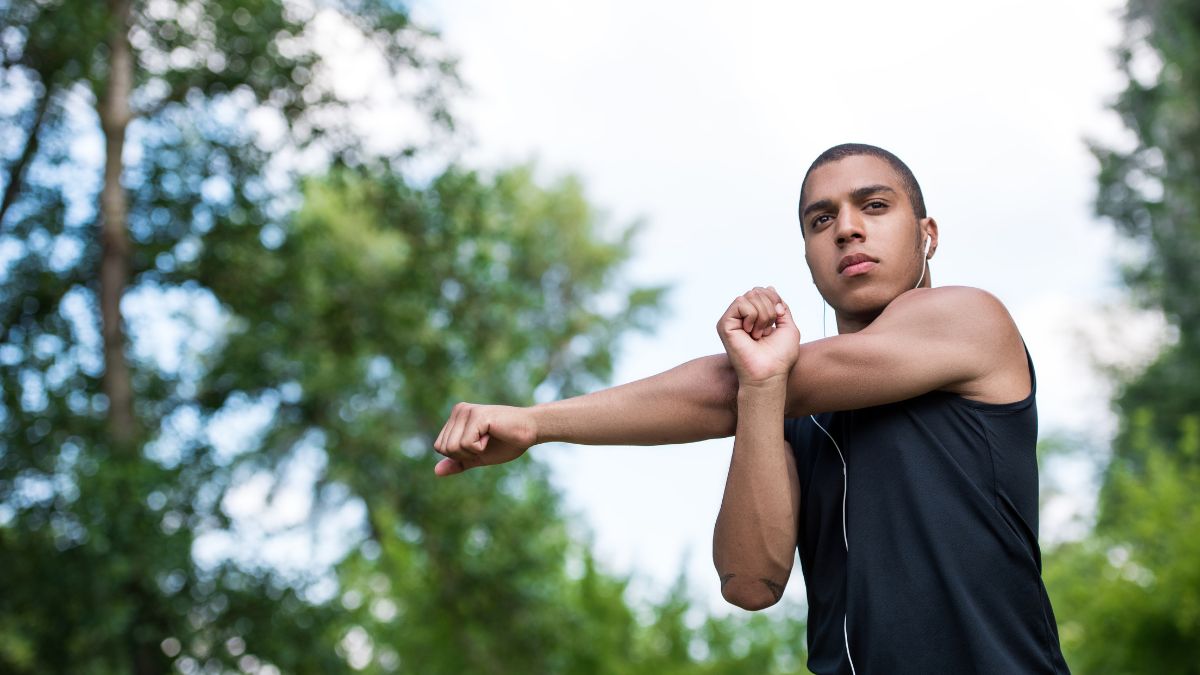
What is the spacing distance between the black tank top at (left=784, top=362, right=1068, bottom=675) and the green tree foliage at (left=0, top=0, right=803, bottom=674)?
7150 millimetres

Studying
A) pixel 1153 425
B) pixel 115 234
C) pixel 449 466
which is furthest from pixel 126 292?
pixel 1153 425

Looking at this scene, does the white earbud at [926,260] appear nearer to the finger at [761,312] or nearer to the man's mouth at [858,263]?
the man's mouth at [858,263]

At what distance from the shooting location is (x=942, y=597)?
171 centimetres

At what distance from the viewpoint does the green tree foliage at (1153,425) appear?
9.79 metres

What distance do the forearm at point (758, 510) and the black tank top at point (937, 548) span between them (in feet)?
0.25

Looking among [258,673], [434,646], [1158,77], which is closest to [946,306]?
[258,673]

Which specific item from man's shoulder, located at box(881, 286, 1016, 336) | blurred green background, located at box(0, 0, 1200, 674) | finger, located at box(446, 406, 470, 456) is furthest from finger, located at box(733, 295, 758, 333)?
blurred green background, located at box(0, 0, 1200, 674)

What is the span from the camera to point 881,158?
2.01m

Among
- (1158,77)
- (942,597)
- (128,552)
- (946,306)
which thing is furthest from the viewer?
(1158,77)

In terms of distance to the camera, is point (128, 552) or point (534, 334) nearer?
point (128, 552)

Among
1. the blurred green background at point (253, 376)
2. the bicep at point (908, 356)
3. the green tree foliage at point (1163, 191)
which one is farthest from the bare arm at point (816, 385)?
the green tree foliage at point (1163, 191)

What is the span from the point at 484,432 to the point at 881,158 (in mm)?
790

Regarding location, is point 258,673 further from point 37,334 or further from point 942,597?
point 942,597

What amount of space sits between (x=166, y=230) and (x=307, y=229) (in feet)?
3.92
